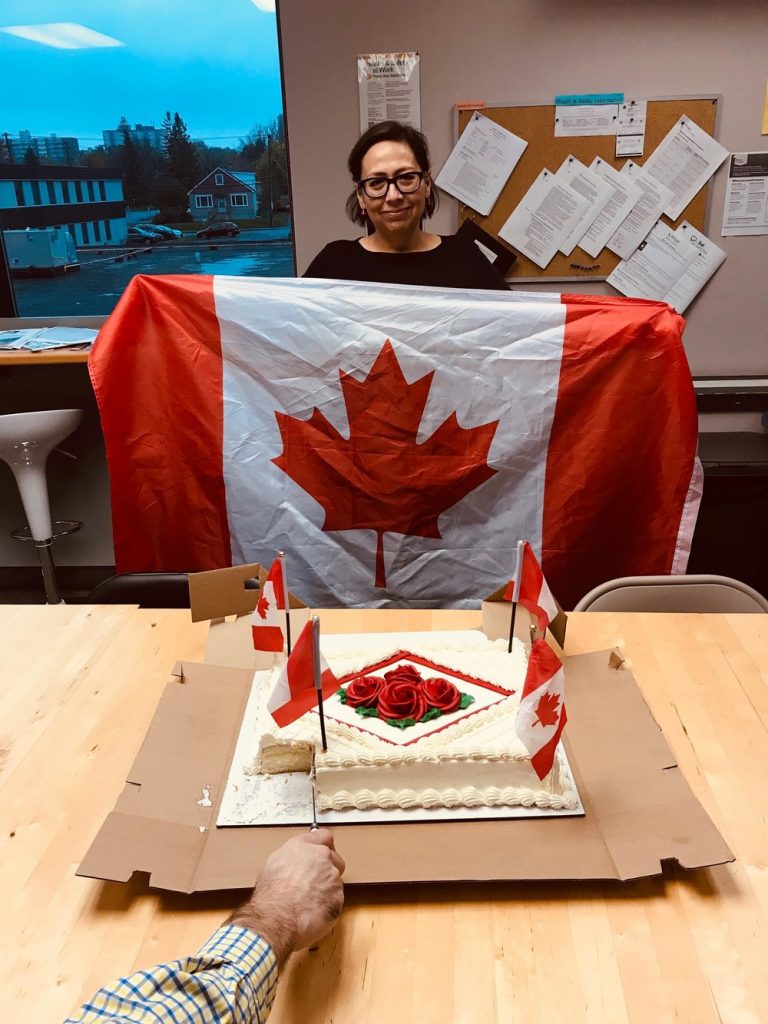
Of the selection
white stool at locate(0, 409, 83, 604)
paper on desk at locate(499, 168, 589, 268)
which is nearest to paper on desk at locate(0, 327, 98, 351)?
white stool at locate(0, 409, 83, 604)

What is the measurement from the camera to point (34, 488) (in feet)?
9.04

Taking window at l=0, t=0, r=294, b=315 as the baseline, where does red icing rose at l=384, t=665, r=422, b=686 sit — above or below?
below

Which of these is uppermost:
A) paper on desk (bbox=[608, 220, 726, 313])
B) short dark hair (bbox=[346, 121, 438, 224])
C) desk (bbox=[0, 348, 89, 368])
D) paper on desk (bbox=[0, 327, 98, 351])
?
short dark hair (bbox=[346, 121, 438, 224])

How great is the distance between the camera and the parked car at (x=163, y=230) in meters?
3.38

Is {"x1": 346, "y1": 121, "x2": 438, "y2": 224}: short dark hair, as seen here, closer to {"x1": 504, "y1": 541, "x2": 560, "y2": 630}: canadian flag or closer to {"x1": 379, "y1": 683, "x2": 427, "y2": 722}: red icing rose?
{"x1": 504, "y1": 541, "x2": 560, "y2": 630}: canadian flag

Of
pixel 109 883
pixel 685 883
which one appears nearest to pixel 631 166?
pixel 685 883

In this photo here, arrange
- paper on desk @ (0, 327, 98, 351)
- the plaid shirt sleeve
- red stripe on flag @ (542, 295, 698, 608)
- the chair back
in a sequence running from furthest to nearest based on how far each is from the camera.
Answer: paper on desk @ (0, 327, 98, 351), red stripe on flag @ (542, 295, 698, 608), the chair back, the plaid shirt sleeve

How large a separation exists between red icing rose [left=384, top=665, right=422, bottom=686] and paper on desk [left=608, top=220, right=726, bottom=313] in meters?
2.34

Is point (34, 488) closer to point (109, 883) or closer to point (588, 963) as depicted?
point (109, 883)

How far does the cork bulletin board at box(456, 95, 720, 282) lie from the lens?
2945 millimetres

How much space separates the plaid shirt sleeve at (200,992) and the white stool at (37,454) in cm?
215

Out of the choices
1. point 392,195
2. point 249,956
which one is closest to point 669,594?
point 249,956

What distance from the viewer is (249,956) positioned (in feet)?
2.65

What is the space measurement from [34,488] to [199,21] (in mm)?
1843
